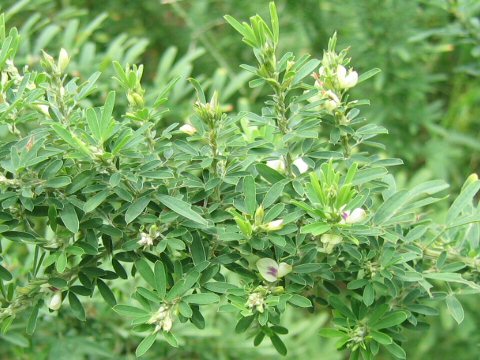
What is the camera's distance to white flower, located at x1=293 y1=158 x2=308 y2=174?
0.81m

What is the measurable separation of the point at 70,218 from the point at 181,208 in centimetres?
11

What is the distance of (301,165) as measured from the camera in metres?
0.82

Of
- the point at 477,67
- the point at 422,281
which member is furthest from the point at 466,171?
the point at 422,281

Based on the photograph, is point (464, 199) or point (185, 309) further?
point (464, 199)

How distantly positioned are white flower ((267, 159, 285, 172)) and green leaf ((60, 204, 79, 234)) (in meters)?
0.22

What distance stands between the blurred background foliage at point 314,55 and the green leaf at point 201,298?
512 millimetres

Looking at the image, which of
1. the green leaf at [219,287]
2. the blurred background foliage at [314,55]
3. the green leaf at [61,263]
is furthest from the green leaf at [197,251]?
the blurred background foliage at [314,55]

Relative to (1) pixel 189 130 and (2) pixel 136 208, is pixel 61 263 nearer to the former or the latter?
(2) pixel 136 208

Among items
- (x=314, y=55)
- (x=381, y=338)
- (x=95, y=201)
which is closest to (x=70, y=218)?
(x=95, y=201)

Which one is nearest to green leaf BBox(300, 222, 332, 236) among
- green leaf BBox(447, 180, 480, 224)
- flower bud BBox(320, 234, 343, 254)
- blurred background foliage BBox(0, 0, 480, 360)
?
flower bud BBox(320, 234, 343, 254)

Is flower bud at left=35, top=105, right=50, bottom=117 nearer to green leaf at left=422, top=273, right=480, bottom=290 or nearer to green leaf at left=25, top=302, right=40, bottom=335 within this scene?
green leaf at left=25, top=302, right=40, bottom=335

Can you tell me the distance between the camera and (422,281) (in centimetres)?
80

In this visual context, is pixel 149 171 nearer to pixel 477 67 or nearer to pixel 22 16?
pixel 477 67

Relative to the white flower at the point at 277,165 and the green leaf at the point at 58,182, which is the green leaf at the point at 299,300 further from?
the green leaf at the point at 58,182
